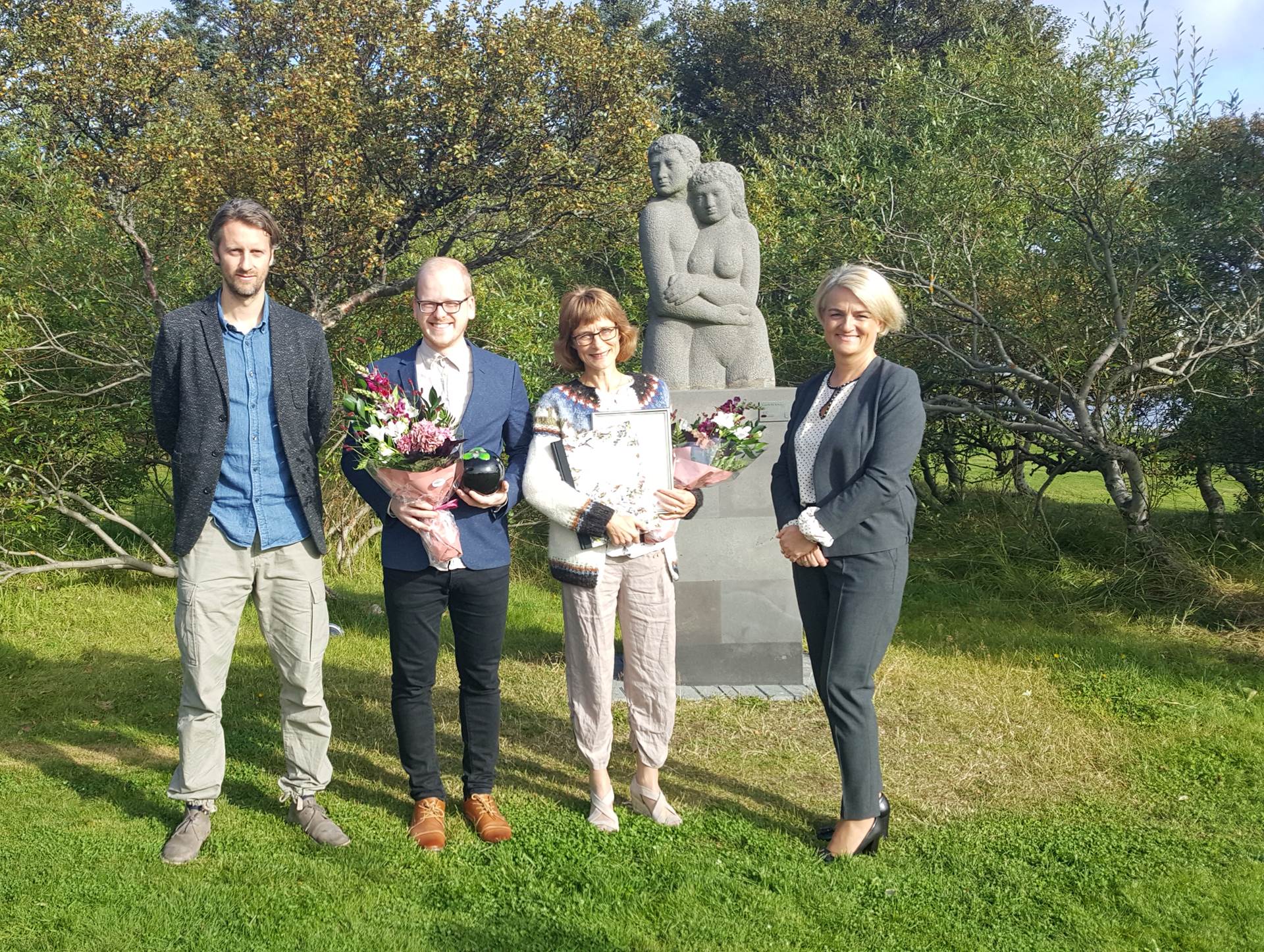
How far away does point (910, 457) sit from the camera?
3.44m

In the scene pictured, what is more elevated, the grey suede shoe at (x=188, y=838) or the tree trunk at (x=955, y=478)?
the grey suede shoe at (x=188, y=838)

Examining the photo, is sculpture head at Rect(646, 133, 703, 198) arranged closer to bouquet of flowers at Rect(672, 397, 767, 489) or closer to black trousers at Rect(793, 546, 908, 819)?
bouquet of flowers at Rect(672, 397, 767, 489)

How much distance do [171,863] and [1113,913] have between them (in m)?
3.23

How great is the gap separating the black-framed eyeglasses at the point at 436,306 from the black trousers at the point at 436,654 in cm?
90

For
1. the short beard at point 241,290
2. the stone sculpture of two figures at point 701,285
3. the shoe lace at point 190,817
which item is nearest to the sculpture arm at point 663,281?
the stone sculpture of two figures at point 701,285

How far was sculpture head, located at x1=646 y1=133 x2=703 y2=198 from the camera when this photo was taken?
250 inches

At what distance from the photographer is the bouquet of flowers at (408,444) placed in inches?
129

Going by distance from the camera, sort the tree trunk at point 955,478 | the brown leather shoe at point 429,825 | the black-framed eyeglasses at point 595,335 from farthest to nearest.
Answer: the tree trunk at point 955,478 → the brown leather shoe at point 429,825 → the black-framed eyeglasses at point 595,335

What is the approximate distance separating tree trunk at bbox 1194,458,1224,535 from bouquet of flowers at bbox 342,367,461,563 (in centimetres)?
796

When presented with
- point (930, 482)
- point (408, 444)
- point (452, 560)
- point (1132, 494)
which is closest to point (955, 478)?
point (930, 482)

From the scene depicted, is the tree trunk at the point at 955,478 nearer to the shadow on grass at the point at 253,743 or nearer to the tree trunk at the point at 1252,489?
the tree trunk at the point at 1252,489

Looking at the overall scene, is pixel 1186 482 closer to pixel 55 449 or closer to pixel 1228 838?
pixel 1228 838

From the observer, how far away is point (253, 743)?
5.02 metres

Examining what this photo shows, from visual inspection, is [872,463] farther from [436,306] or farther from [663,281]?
[663,281]
